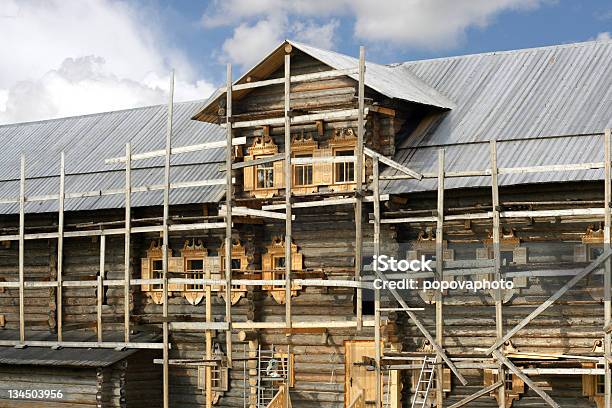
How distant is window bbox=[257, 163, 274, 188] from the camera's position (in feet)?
91.7

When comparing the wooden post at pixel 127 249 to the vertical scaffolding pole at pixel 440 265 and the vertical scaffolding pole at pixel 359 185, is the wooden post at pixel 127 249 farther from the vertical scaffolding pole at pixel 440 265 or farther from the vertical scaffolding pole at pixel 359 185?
the vertical scaffolding pole at pixel 440 265

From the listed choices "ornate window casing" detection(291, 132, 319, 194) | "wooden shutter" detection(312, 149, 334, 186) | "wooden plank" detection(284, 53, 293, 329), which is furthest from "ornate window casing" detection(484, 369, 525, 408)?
"ornate window casing" detection(291, 132, 319, 194)

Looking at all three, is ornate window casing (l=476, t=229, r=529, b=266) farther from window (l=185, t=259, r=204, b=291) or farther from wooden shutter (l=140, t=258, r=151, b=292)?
wooden shutter (l=140, t=258, r=151, b=292)

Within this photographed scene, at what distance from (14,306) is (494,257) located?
15578mm

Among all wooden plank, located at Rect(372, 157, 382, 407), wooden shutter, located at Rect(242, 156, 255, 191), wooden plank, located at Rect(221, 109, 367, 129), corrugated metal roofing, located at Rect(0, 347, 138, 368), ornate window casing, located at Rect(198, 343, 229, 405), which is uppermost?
wooden plank, located at Rect(221, 109, 367, 129)

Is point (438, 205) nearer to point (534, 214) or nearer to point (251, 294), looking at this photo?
point (534, 214)

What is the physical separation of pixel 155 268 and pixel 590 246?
39.3 ft

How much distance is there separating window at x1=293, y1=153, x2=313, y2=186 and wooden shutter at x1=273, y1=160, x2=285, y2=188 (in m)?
0.29

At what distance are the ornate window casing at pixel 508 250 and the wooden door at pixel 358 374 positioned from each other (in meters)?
3.57

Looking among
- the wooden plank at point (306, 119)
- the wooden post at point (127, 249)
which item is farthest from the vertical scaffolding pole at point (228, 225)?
the wooden post at point (127, 249)

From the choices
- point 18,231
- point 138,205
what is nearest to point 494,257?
point 138,205

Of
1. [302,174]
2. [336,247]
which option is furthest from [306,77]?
[336,247]

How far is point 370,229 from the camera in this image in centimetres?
2662

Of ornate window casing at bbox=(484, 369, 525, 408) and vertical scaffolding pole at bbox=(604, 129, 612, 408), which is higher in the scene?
vertical scaffolding pole at bbox=(604, 129, 612, 408)
